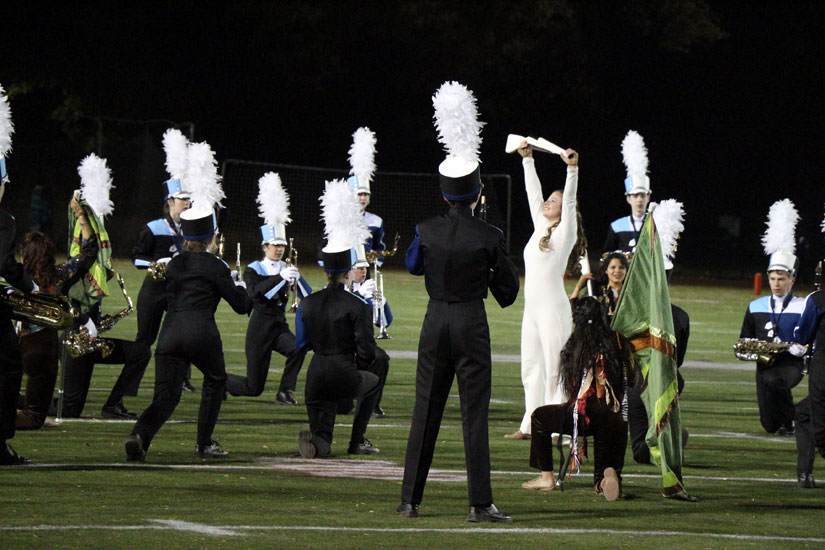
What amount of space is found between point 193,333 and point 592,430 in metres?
2.57

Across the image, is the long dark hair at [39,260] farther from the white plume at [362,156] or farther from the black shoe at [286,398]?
the white plume at [362,156]

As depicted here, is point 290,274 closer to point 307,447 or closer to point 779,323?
point 307,447

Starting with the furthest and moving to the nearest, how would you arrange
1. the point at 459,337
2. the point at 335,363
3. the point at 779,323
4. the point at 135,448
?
1. the point at 779,323
2. the point at 335,363
3. the point at 135,448
4. the point at 459,337

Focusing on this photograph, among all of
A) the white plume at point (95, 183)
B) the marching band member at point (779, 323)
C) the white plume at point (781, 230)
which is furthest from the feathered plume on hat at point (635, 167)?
the white plume at point (95, 183)

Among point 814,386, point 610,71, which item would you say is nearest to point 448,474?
point 814,386

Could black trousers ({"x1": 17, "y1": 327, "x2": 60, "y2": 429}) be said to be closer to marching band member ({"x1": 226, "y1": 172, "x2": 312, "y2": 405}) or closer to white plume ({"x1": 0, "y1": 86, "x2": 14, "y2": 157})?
white plume ({"x1": 0, "y1": 86, "x2": 14, "y2": 157})

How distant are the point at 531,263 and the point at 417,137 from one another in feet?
109

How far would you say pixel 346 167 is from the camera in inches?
1688

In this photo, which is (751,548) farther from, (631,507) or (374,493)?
(374,493)

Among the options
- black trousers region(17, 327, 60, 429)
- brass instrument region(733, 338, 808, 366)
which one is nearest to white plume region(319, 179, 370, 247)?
black trousers region(17, 327, 60, 429)

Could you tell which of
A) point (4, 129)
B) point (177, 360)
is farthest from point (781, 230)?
point (4, 129)

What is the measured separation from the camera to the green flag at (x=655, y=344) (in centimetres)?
820

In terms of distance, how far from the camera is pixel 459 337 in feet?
24.0

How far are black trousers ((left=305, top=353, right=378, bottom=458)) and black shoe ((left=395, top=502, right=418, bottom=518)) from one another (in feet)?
7.41
